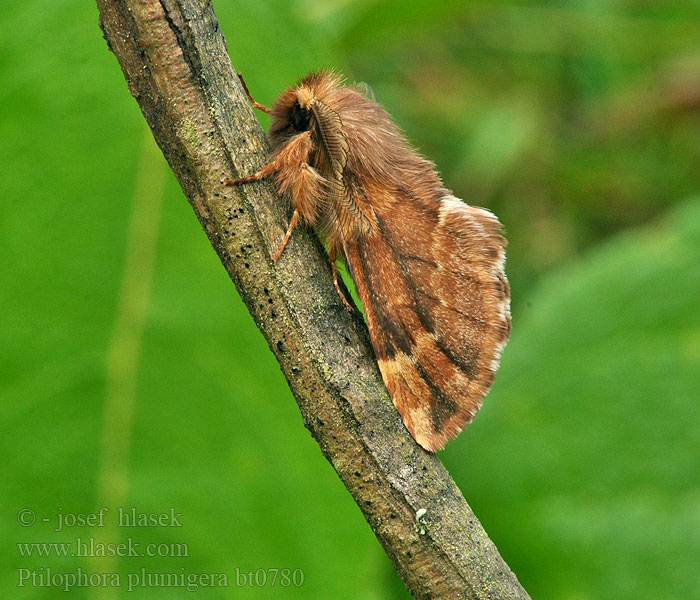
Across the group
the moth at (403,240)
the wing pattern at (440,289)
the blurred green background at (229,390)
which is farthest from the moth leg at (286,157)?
the blurred green background at (229,390)

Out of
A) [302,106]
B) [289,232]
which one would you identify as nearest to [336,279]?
[289,232]

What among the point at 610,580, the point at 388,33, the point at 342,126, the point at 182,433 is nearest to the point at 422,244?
the point at 342,126

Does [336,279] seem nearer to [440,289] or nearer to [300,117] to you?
[440,289]

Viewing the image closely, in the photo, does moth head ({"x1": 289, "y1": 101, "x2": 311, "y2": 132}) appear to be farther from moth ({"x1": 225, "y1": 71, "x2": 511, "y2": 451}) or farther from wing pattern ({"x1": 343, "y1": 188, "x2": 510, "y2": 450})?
wing pattern ({"x1": 343, "y1": 188, "x2": 510, "y2": 450})

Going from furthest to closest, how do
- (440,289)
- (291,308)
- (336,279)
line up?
(440,289) → (336,279) → (291,308)

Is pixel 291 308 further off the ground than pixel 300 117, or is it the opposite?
pixel 300 117

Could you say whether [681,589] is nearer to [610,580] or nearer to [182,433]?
[610,580]
